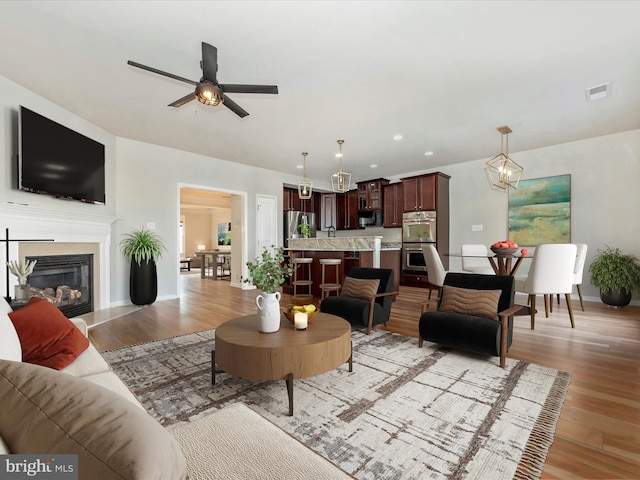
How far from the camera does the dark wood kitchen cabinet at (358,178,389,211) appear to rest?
8031 millimetres

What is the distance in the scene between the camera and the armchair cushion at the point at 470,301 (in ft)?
8.94

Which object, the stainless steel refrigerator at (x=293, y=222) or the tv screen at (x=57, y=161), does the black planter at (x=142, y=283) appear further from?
the stainless steel refrigerator at (x=293, y=222)

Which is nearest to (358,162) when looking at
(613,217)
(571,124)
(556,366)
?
(571,124)

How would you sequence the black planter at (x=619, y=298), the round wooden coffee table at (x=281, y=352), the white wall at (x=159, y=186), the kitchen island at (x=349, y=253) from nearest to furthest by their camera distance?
the round wooden coffee table at (x=281, y=352)
the black planter at (x=619, y=298)
the white wall at (x=159, y=186)
the kitchen island at (x=349, y=253)

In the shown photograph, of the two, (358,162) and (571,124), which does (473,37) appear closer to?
(571,124)

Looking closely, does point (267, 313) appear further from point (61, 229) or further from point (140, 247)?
point (140, 247)

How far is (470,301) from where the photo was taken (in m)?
2.83

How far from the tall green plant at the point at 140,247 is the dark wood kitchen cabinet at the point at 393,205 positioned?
5.22 m

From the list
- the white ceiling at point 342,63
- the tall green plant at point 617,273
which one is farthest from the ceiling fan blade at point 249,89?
the tall green plant at point 617,273

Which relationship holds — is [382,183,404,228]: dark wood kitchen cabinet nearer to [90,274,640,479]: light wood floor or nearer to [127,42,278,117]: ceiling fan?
[90,274,640,479]: light wood floor

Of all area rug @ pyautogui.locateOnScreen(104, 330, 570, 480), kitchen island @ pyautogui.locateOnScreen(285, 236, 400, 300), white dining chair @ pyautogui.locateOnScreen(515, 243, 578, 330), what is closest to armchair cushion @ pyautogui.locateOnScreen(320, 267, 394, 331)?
area rug @ pyautogui.locateOnScreen(104, 330, 570, 480)

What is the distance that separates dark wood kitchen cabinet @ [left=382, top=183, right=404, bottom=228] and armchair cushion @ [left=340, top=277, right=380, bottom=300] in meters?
4.29

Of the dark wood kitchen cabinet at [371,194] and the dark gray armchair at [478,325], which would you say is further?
the dark wood kitchen cabinet at [371,194]

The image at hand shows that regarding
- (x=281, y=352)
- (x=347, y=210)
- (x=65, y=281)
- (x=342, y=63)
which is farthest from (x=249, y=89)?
(x=347, y=210)
